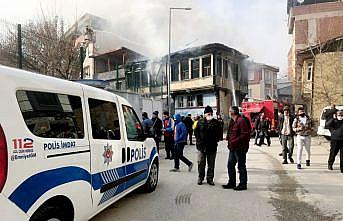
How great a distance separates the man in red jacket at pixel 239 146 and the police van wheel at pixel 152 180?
1.48m

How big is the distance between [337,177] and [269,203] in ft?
10.6

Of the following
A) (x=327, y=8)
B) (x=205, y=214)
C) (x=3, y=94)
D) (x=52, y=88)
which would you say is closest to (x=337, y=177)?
(x=205, y=214)

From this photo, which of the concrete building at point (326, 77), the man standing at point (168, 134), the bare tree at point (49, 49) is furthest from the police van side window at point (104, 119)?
the concrete building at point (326, 77)

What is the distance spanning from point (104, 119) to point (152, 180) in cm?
247

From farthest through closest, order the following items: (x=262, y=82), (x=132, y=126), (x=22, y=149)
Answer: (x=262, y=82) → (x=132, y=126) → (x=22, y=149)

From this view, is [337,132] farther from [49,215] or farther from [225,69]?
[225,69]

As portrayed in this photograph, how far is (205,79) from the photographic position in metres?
32.2

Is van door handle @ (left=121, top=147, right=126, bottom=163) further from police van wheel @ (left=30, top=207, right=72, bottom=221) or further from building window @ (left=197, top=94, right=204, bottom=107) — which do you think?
building window @ (left=197, top=94, right=204, bottom=107)

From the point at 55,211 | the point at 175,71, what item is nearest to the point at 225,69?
the point at 175,71

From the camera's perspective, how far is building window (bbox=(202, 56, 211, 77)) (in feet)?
107

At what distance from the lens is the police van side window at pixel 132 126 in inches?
226

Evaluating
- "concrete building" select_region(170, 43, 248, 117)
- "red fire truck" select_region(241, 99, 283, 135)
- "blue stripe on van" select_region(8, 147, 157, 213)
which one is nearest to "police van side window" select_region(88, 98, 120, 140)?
"blue stripe on van" select_region(8, 147, 157, 213)

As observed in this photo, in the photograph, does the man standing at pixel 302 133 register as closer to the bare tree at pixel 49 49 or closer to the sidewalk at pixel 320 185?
the sidewalk at pixel 320 185

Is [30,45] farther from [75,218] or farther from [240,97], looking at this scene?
Result: [240,97]
